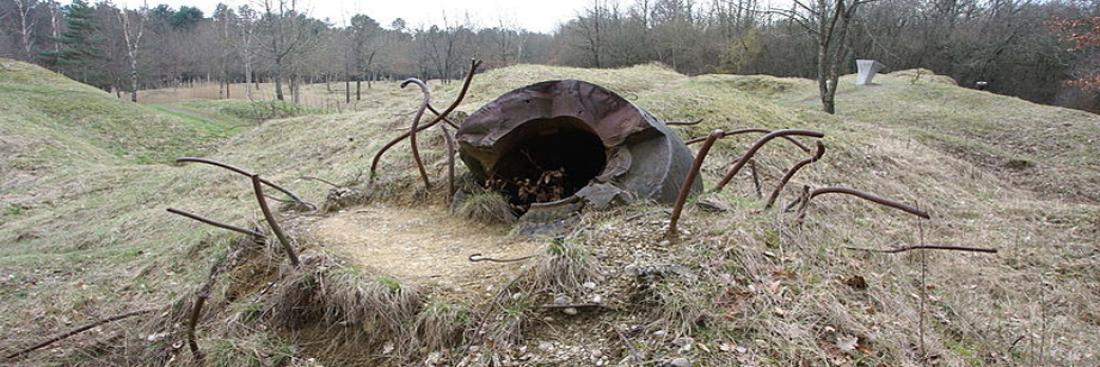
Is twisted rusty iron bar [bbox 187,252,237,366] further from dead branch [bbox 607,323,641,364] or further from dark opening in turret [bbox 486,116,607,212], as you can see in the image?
dead branch [bbox 607,323,641,364]

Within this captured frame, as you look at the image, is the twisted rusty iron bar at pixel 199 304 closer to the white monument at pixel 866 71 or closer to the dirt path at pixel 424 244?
the dirt path at pixel 424 244

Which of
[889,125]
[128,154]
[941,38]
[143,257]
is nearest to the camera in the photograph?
[143,257]

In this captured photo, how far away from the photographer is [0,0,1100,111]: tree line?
25453 millimetres

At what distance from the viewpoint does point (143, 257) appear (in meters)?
5.46

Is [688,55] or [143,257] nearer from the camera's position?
[143,257]

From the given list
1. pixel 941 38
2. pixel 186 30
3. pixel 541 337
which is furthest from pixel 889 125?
pixel 186 30

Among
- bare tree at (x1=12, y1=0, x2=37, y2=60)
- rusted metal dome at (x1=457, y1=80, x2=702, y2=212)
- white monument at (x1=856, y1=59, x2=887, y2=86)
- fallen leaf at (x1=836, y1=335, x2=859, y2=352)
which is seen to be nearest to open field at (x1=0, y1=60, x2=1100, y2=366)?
fallen leaf at (x1=836, y1=335, x2=859, y2=352)

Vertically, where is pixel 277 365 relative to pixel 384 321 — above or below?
below

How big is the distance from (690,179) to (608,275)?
0.56 m

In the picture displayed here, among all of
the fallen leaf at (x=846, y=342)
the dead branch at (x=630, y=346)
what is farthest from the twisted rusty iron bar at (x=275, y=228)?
the fallen leaf at (x=846, y=342)

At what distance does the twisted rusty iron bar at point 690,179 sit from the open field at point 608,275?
110mm

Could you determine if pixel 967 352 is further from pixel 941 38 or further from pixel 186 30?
pixel 186 30

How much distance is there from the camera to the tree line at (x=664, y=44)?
1002 inches

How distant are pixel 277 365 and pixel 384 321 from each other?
0.54 meters
